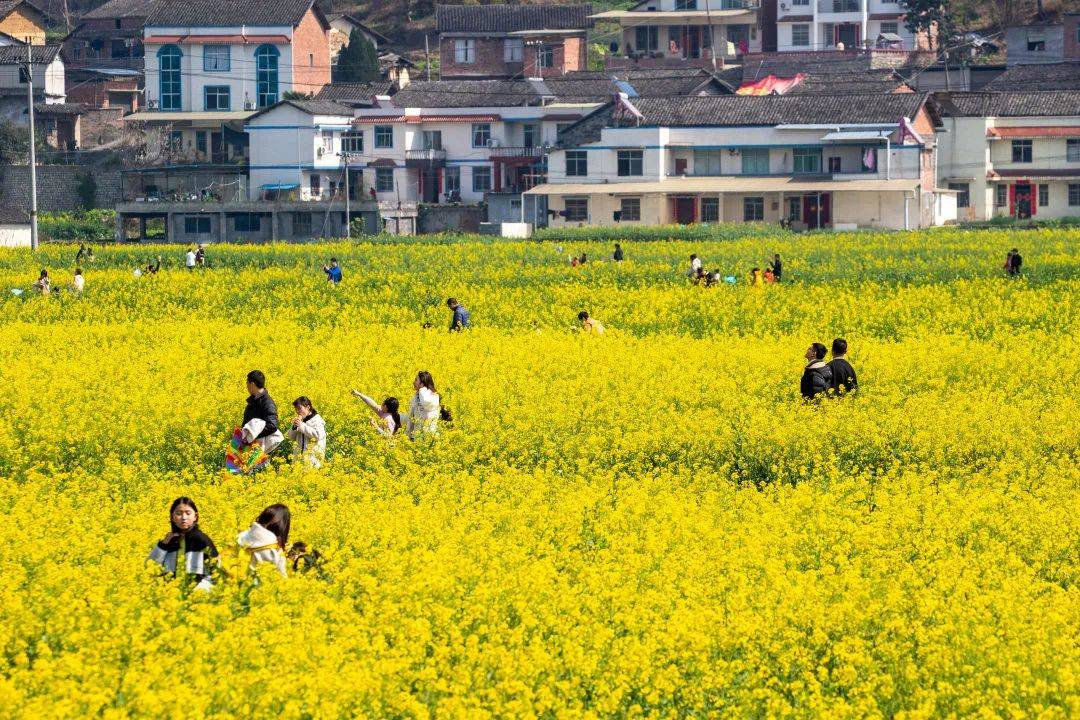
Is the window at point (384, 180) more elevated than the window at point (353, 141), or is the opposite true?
the window at point (353, 141)

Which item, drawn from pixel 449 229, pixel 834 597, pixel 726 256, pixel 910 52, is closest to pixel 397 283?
pixel 726 256

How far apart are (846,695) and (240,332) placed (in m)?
25.8

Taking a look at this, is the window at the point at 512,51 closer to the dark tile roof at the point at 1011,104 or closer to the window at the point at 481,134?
the window at the point at 481,134

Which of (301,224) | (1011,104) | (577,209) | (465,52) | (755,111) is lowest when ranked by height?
(301,224)

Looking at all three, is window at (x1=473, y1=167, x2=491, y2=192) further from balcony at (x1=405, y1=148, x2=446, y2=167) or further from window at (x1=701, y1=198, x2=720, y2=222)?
window at (x1=701, y1=198, x2=720, y2=222)

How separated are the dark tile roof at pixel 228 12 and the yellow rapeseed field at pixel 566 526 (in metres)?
69.1

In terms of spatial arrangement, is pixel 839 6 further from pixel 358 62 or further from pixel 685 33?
pixel 358 62

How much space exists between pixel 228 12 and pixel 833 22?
37.7m

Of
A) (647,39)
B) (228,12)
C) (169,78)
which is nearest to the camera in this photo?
(169,78)

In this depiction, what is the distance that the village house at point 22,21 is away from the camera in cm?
11400

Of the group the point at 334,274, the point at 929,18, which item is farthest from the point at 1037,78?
the point at 334,274

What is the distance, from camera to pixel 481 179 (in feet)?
325

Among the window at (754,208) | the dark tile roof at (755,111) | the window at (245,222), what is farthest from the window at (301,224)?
the window at (754,208)

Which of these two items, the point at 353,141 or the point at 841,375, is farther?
the point at 353,141
